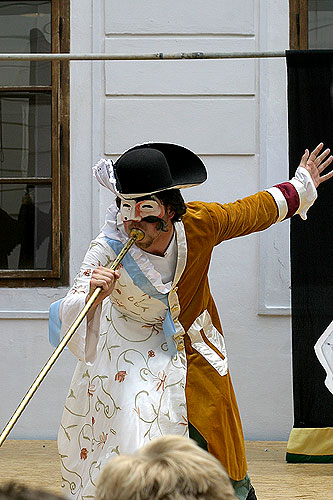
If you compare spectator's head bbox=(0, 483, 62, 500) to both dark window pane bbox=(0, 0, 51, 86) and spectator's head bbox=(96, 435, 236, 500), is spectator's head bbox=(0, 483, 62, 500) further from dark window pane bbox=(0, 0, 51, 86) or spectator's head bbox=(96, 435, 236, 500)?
dark window pane bbox=(0, 0, 51, 86)

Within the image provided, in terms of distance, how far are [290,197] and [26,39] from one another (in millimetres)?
2314

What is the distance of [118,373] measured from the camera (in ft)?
9.56

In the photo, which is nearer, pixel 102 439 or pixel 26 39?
pixel 102 439

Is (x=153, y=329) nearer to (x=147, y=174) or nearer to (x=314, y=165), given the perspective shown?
(x=147, y=174)

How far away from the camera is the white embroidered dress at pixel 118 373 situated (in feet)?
9.12

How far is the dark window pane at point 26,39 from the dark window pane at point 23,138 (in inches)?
3.8

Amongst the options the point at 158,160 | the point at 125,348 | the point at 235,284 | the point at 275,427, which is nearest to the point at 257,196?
the point at 158,160

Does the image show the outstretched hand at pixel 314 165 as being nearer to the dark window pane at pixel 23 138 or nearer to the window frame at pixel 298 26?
the window frame at pixel 298 26

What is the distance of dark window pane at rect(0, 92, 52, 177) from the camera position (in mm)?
4879


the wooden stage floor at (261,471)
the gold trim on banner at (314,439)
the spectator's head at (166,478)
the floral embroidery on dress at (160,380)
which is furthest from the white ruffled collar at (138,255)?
the spectator's head at (166,478)

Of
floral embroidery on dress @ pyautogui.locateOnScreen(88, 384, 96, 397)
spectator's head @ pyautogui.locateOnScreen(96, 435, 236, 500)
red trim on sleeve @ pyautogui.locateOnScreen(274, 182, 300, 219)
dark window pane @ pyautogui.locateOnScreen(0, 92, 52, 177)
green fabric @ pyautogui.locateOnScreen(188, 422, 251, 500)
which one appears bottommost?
green fabric @ pyautogui.locateOnScreen(188, 422, 251, 500)

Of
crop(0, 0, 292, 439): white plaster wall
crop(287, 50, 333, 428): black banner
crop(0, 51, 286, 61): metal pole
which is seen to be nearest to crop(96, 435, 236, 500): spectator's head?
crop(0, 51, 286, 61): metal pole

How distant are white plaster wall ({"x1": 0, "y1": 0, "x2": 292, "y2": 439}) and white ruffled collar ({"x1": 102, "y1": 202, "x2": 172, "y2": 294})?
1.86 meters

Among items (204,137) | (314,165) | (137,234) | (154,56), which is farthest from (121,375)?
(204,137)
